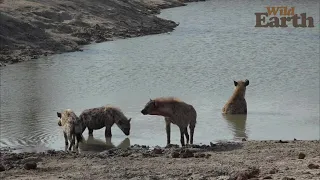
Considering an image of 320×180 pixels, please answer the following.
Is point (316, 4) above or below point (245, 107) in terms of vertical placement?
above

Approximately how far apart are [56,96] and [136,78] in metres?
3.04

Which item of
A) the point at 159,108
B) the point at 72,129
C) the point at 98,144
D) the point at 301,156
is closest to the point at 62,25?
the point at 98,144

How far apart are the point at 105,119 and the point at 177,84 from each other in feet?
19.9

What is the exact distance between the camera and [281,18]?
125 feet

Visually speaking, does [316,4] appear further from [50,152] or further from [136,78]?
[50,152]

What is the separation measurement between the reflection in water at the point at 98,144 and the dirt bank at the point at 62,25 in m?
9.85

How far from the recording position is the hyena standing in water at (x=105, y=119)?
1250 centimetres

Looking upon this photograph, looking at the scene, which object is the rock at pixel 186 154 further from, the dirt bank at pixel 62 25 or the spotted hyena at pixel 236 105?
the dirt bank at pixel 62 25

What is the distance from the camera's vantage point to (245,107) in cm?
1459

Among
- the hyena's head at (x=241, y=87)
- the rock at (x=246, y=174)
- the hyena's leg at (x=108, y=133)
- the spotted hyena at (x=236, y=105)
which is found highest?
the hyena's head at (x=241, y=87)

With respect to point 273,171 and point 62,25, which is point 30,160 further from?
point 62,25

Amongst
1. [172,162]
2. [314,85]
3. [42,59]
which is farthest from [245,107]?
[42,59]

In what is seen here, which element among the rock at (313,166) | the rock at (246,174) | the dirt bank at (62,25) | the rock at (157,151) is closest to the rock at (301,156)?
the rock at (313,166)

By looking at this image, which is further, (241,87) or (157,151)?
(241,87)
